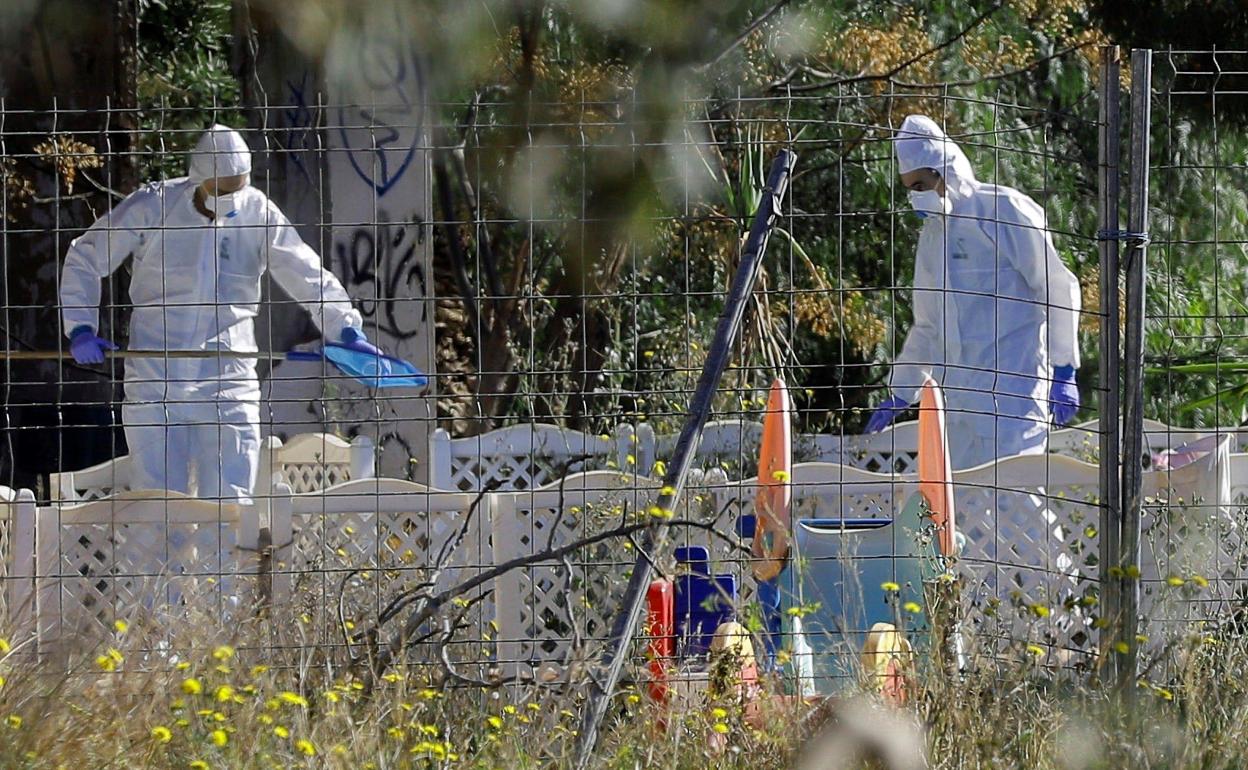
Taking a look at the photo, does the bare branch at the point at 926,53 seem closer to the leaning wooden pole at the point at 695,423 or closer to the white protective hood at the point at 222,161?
the white protective hood at the point at 222,161

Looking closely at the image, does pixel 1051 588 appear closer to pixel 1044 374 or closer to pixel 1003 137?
pixel 1044 374

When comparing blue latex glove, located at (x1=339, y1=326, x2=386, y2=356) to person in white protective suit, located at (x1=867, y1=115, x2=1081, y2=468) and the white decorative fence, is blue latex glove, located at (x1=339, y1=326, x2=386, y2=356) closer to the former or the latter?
the white decorative fence

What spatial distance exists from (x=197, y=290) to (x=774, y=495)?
305 cm

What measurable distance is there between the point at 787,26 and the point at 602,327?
2463mm

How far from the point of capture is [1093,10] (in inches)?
520

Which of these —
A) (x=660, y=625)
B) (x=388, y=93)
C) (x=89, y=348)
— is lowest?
(x=660, y=625)

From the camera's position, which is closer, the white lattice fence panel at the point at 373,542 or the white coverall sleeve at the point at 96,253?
the white lattice fence panel at the point at 373,542

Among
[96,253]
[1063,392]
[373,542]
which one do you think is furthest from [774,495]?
[96,253]

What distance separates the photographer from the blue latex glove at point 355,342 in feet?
19.1

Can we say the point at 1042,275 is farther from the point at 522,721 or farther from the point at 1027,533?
the point at 522,721

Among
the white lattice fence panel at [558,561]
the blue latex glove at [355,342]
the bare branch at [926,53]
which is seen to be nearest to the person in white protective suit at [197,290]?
the blue latex glove at [355,342]

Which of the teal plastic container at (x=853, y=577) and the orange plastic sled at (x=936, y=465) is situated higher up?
the orange plastic sled at (x=936, y=465)

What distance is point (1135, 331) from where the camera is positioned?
4004mm

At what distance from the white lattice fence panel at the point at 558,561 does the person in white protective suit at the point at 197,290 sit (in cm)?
195
